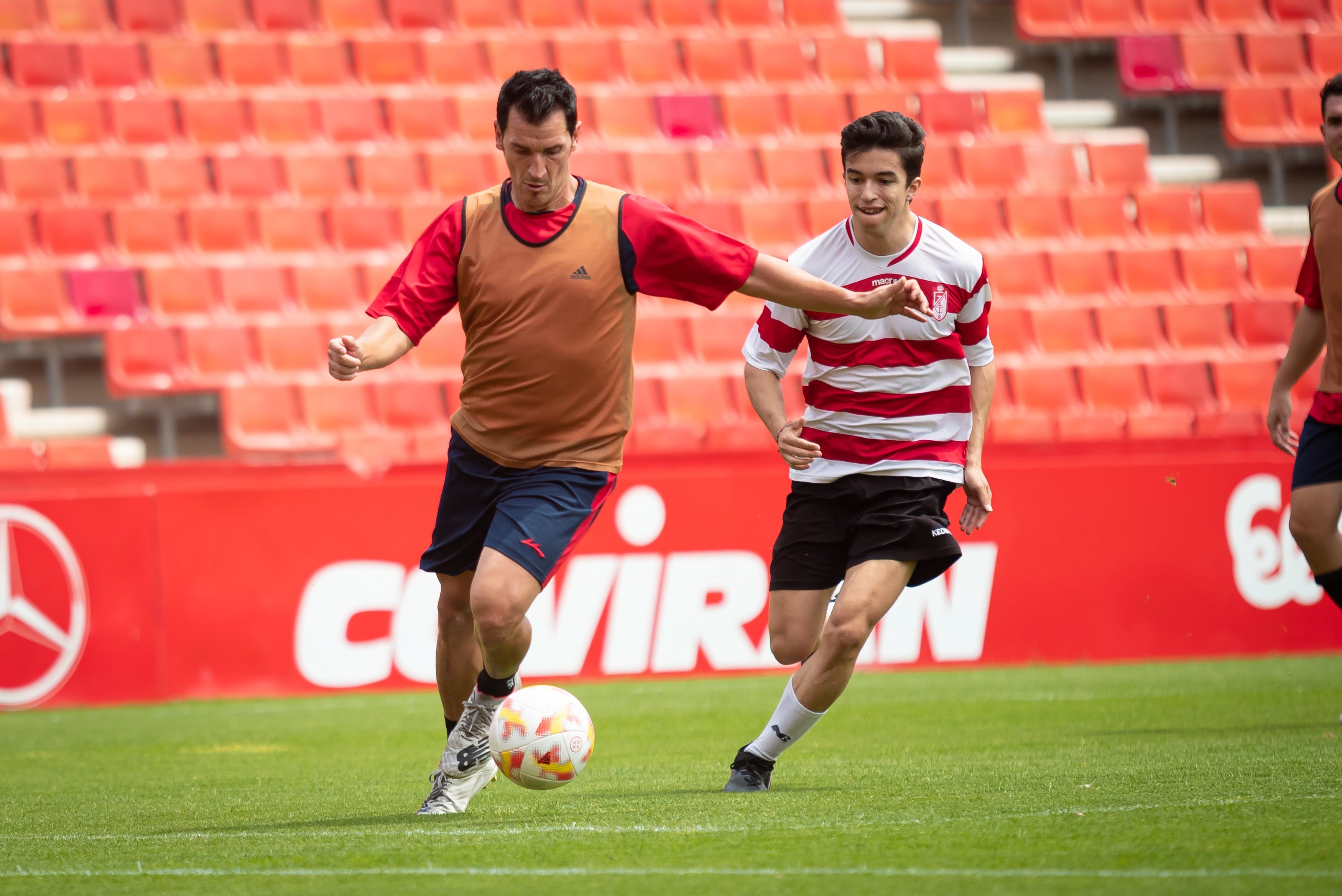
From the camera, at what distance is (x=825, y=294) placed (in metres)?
4.79

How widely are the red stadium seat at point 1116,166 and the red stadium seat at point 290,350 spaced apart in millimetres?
7806

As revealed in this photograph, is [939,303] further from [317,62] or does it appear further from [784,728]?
[317,62]

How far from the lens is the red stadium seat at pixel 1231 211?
15398mm

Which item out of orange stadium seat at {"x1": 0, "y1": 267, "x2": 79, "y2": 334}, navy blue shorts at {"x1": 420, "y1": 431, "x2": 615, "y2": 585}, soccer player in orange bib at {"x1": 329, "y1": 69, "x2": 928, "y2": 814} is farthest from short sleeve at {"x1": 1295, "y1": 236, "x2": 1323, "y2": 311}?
orange stadium seat at {"x1": 0, "y1": 267, "x2": 79, "y2": 334}

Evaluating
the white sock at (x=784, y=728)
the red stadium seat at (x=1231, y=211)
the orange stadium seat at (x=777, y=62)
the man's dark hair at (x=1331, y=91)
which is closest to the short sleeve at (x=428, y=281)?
the white sock at (x=784, y=728)

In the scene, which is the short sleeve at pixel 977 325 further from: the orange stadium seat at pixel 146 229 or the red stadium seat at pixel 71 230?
the red stadium seat at pixel 71 230

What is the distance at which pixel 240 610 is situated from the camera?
30.7ft

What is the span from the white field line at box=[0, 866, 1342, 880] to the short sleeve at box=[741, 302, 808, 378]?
211cm

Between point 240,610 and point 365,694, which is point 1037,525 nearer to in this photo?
point 365,694

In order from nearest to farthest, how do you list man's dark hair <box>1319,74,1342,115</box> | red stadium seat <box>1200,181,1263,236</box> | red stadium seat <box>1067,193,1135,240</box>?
man's dark hair <box>1319,74,1342,115</box>, red stadium seat <box>1067,193,1135,240</box>, red stadium seat <box>1200,181,1263,236</box>

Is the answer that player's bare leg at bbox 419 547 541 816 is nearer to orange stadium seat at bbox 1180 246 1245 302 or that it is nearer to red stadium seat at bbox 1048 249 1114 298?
red stadium seat at bbox 1048 249 1114 298

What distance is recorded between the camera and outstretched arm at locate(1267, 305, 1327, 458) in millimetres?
6578

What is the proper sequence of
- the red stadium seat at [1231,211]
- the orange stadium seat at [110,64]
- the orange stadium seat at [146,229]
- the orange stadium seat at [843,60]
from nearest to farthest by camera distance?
the orange stadium seat at [146,229], the orange stadium seat at [110,64], the red stadium seat at [1231,211], the orange stadium seat at [843,60]

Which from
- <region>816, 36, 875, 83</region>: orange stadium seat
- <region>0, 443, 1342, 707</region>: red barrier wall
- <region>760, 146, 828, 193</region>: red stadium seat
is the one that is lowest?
<region>0, 443, 1342, 707</region>: red barrier wall
